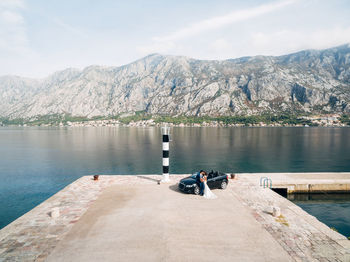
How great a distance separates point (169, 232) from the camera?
1113 cm

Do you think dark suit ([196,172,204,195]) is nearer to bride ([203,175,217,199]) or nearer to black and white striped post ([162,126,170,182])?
bride ([203,175,217,199])

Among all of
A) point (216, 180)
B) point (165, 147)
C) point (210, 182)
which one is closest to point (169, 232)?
point (210, 182)

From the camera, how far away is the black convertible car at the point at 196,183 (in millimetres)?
17438

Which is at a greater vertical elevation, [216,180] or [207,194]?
[216,180]

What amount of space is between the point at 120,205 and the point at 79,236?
14.3 feet

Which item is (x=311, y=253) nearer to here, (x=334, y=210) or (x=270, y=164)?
(x=334, y=210)

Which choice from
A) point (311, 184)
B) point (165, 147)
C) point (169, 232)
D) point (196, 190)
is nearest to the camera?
point (169, 232)

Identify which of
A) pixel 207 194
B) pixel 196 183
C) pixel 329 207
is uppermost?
pixel 196 183

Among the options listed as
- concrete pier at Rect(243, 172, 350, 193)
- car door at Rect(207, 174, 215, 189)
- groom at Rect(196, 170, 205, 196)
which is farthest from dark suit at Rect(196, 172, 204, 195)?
concrete pier at Rect(243, 172, 350, 193)

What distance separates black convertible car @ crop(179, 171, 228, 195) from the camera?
17.4 m

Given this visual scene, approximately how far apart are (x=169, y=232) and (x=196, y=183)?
6.77 m

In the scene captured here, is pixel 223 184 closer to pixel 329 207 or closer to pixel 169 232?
pixel 169 232

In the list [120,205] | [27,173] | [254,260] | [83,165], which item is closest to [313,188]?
[254,260]

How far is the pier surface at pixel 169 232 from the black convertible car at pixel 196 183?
695 millimetres
